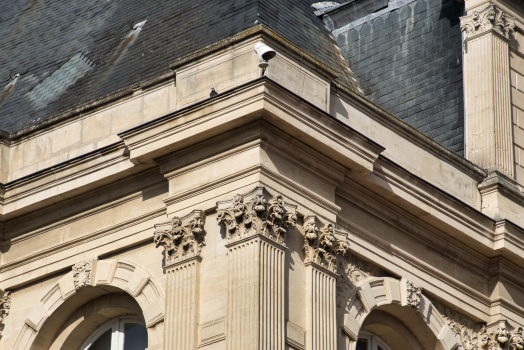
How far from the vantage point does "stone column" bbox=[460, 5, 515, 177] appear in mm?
28094

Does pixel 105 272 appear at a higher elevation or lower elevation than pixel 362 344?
higher

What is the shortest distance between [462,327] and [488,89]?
5736mm

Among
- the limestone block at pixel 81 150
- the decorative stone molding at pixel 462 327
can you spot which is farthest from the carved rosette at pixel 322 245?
the limestone block at pixel 81 150

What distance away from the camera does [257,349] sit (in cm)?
2062

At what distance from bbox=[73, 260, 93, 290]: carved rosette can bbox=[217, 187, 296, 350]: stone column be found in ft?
10.9

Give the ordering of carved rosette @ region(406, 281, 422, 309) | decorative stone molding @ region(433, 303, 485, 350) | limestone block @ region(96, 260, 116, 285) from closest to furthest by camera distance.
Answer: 1. limestone block @ region(96, 260, 116, 285)
2. carved rosette @ region(406, 281, 422, 309)
3. decorative stone molding @ region(433, 303, 485, 350)

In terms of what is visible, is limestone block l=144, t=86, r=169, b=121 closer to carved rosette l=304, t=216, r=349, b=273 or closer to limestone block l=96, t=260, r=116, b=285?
limestone block l=96, t=260, r=116, b=285

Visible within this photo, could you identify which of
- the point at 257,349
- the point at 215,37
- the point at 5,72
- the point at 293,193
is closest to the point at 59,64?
the point at 5,72

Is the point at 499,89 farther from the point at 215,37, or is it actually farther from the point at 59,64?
the point at 59,64

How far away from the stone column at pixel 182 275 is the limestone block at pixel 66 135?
376 centimetres

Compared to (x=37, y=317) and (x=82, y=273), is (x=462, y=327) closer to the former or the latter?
(x=82, y=273)

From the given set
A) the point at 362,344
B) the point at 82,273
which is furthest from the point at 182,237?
the point at 362,344

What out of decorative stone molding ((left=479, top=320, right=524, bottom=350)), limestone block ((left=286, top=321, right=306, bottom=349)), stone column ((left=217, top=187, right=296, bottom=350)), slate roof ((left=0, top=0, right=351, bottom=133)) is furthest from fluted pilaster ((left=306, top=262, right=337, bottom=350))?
slate roof ((left=0, top=0, right=351, bottom=133))

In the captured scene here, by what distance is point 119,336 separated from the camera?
24781 millimetres
